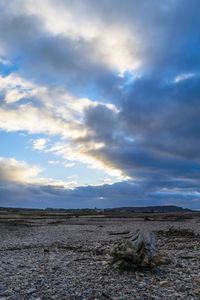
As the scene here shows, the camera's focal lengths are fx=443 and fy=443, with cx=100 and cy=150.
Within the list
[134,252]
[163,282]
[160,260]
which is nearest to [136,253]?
[134,252]

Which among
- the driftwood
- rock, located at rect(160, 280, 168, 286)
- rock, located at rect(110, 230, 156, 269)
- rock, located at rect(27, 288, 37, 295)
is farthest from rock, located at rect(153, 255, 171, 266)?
rock, located at rect(27, 288, 37, 295)

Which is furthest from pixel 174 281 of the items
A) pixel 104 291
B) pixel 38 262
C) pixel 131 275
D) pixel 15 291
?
pixel 38 262

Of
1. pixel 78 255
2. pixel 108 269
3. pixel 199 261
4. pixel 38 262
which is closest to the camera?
pixel 108 269

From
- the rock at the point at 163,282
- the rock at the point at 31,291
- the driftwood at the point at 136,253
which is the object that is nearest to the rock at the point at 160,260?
the driftwood at the point at 136,253

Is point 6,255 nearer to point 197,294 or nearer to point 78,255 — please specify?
point 78,255

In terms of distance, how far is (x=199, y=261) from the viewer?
17688 millimetres

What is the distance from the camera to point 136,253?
15.3m

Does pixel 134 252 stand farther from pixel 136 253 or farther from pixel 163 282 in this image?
pixel 163 282

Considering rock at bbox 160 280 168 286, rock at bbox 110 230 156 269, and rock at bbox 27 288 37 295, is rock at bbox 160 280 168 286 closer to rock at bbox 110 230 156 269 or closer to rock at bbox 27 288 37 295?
rock at bbox 110 230 156 269

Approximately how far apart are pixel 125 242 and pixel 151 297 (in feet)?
13.3

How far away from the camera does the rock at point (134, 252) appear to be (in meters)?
15.2

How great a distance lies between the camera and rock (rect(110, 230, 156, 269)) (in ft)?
50.0

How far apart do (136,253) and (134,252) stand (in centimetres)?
8

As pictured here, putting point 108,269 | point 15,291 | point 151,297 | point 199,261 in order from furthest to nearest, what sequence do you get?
point 199,261
point 108,269
point 15,291
point 151,297
